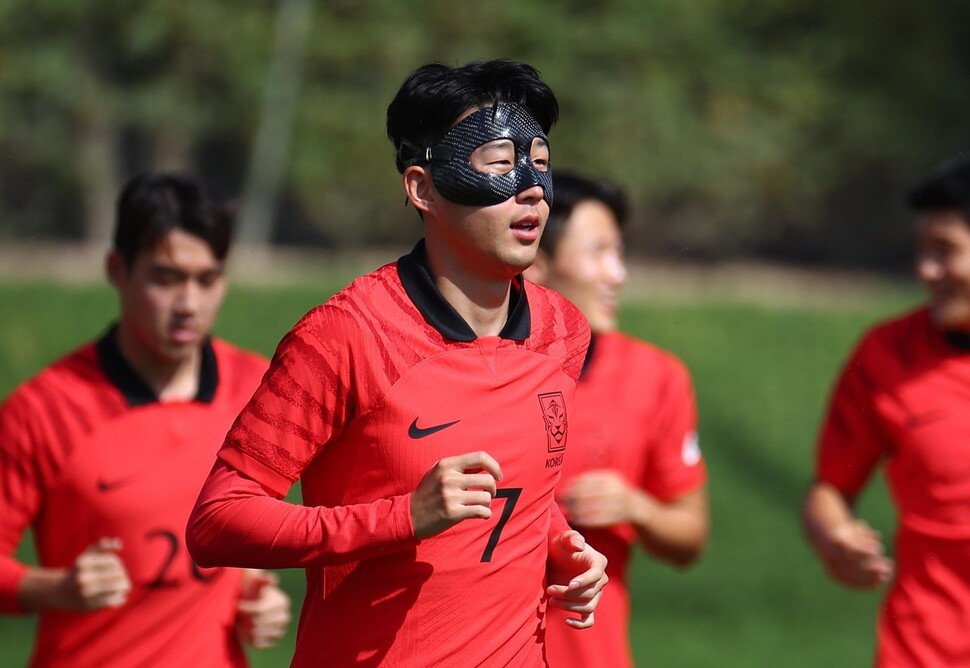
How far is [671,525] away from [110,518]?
1.73m

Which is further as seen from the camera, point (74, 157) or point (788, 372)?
point (74, 157)

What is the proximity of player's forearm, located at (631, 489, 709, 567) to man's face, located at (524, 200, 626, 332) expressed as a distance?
0.61m

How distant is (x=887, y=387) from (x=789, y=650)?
4363 mm


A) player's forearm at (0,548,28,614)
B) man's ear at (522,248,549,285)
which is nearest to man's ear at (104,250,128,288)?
player's forearm at (0,548,28,614)

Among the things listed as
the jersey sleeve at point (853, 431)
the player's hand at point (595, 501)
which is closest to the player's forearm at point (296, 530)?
the player's hand at point (595, 501)

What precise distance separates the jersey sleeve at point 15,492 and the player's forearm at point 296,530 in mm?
1294

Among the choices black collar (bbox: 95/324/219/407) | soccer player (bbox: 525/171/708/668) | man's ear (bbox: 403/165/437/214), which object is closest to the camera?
man's ear (bbox: 403/165/437/214)

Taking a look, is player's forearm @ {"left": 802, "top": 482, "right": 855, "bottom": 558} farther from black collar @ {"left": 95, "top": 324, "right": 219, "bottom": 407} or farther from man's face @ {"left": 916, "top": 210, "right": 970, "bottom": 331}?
black collar @ {"left": 95, "top": 324, "right": 219, "bottom": 407}

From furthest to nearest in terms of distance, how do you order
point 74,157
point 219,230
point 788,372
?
1. point 74,157
2. point 788,372
3. point 219,230

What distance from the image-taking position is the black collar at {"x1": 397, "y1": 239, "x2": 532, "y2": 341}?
2.91 m

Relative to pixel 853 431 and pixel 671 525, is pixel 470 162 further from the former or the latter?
pixel 853 431

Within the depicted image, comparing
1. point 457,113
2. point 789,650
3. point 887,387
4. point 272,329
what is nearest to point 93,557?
point 457,113

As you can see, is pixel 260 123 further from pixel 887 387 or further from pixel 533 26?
pixel 887 387

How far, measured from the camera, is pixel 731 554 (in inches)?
392
